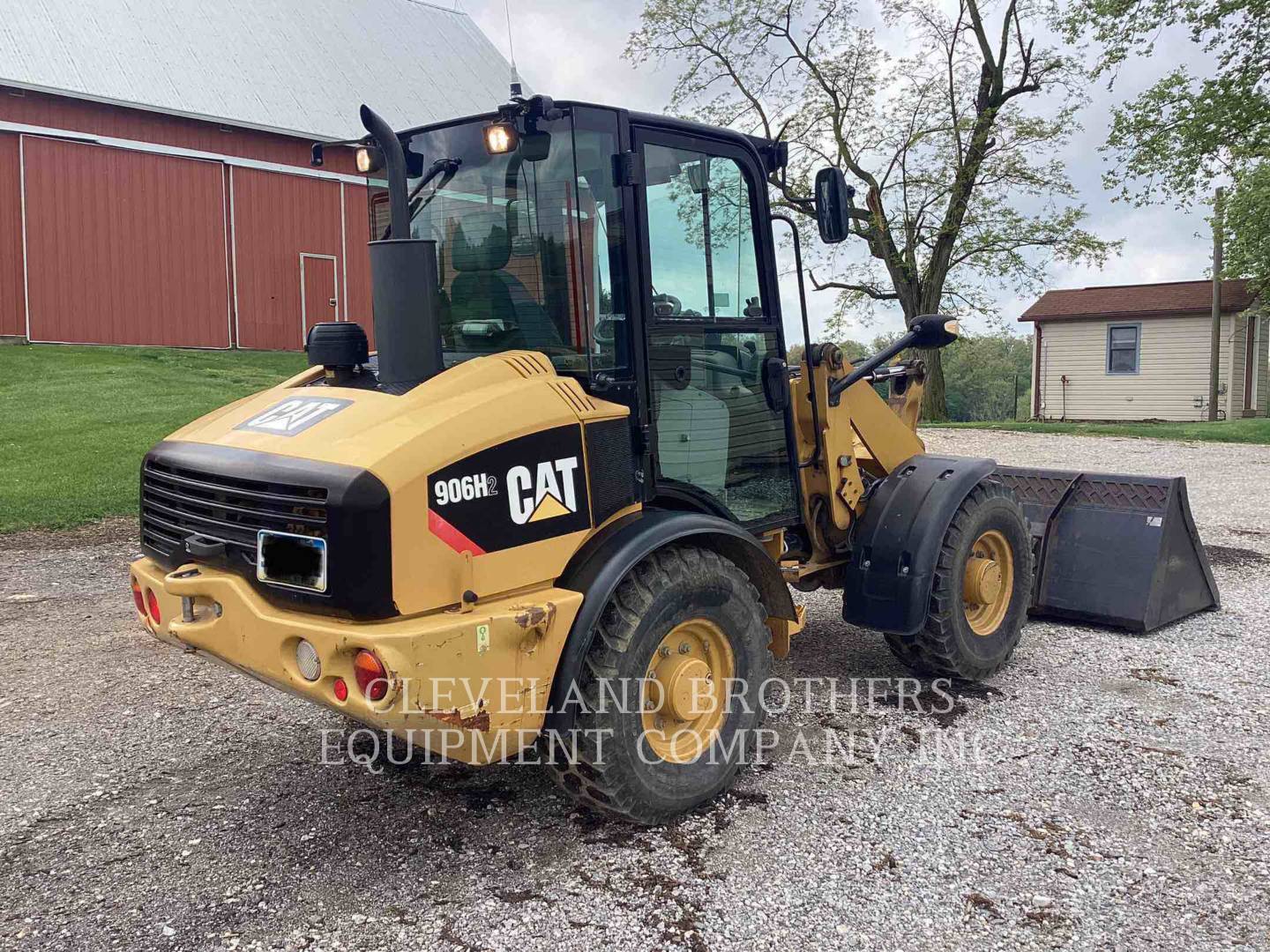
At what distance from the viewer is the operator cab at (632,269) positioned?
3.44m

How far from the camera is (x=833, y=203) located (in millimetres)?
3982

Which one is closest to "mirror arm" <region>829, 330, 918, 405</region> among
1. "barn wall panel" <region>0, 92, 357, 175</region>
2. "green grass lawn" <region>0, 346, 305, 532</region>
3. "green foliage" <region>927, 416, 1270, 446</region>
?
"green grass lawn" <region>0, 346, 305, 532</region>

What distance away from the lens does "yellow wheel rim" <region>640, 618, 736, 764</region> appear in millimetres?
3469

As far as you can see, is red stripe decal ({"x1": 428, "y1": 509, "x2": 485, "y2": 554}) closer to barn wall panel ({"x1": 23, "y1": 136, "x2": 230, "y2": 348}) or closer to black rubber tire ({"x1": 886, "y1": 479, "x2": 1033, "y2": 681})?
black rubber tire ({"x1": 886, "y1": 479, "x2": 1033, "y2": 681})

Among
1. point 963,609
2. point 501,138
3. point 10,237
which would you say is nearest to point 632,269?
point 501,138

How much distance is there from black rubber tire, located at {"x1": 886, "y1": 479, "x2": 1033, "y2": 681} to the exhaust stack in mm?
2501

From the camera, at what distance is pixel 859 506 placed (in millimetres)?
4840

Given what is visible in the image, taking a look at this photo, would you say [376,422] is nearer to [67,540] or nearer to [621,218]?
[621,218]

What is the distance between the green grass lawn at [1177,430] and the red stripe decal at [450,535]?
57.0ft

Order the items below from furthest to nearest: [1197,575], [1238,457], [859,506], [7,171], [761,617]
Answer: [7,171]
[1238,457]
[1197,575]
[859,506]
[761,617]

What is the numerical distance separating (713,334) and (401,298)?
4.13 feet

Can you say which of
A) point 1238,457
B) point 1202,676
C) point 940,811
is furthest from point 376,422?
point 1238,457

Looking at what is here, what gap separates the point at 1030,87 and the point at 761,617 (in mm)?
21287

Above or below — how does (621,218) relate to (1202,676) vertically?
above
